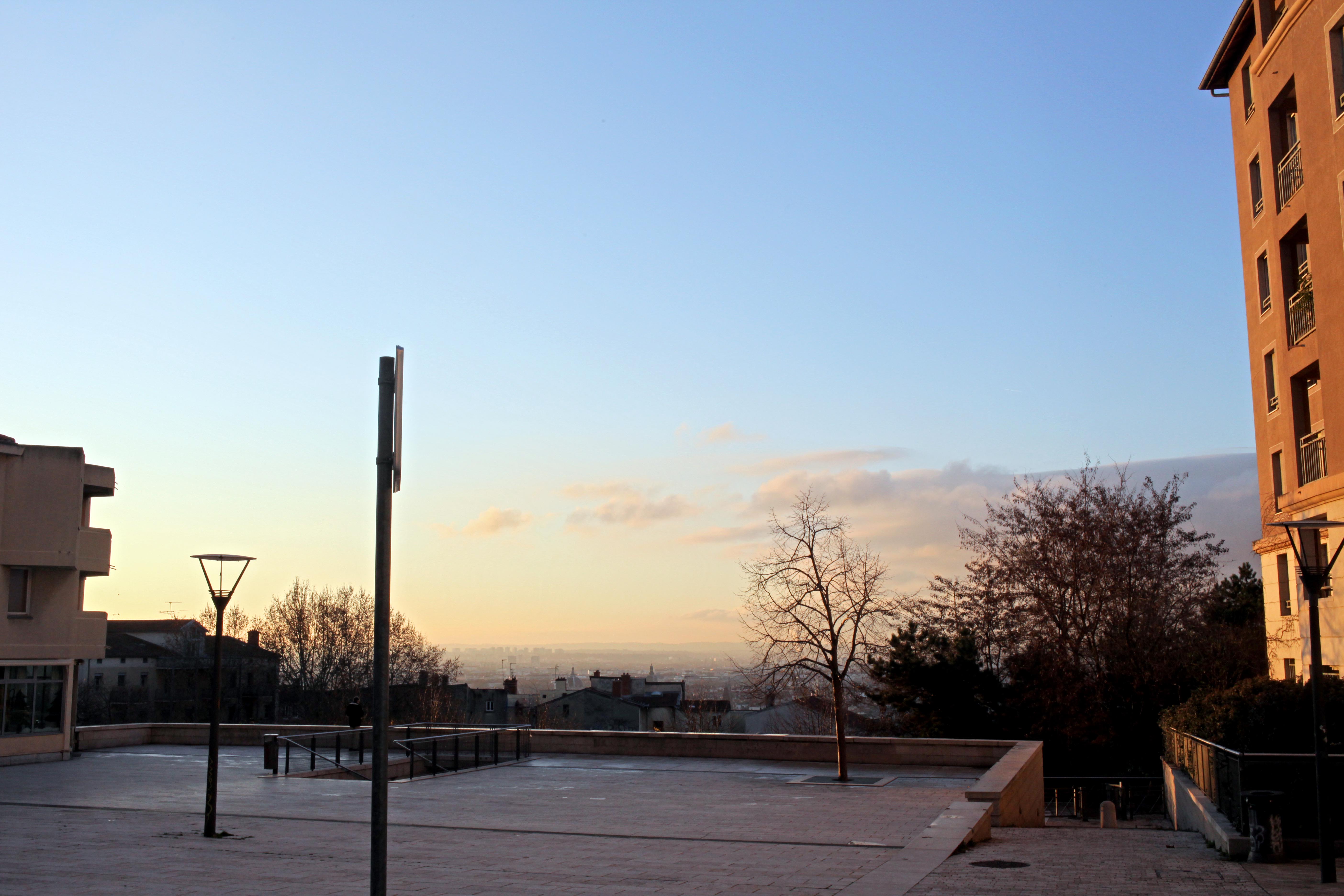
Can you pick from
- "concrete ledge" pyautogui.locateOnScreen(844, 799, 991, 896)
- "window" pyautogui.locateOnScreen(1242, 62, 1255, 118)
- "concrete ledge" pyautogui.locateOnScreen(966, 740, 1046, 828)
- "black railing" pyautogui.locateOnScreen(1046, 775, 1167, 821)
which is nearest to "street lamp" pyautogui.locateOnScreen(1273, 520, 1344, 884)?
"concrete ledge" pyautogui.locateOnScreen(844, 799, 991, 896)

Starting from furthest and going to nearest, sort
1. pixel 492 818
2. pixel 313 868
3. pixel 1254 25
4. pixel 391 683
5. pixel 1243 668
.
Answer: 1. pixel 391 683
2. pixel 1243 668
3. pixel 1254 25
4. pixel 492 818
5. pixel 313 868

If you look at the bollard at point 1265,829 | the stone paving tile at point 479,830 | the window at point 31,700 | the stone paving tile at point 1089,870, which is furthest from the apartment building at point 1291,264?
the window at point 31,700

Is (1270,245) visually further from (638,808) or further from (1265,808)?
(638,808)

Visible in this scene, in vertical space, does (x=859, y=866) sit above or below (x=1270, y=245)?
below

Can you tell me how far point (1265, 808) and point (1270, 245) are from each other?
62.2ft

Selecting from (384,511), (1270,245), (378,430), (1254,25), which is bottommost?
(384,511)

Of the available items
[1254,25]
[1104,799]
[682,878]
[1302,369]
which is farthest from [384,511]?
[1254,25]

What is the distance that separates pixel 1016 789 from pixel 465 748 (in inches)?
482

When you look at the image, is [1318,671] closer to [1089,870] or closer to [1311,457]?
[1089,870]

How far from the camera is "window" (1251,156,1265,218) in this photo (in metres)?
28.1

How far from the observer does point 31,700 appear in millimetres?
25812

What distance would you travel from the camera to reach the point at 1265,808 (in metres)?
11.7

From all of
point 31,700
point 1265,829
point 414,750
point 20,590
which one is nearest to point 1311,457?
point 1265,829

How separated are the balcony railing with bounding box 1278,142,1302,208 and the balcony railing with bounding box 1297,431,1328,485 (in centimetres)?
556
